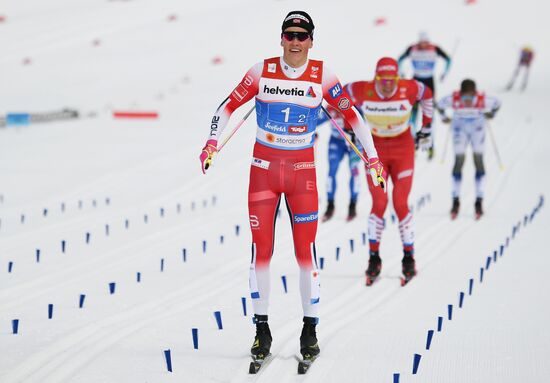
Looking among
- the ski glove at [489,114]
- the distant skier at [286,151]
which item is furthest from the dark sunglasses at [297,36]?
the ski glove at [489,114]

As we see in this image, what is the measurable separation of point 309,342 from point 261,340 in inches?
13.9

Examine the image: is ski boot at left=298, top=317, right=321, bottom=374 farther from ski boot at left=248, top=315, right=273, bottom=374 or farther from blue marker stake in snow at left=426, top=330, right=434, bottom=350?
blue marker stake in snow at left=426, top=330, right=434, bottom=350

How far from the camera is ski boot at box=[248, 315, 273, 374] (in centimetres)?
623

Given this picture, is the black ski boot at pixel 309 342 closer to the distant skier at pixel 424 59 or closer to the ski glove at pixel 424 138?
the ski glove at pixel 424 138

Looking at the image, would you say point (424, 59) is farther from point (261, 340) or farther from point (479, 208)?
point (261, 340)

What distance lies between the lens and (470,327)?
727cm

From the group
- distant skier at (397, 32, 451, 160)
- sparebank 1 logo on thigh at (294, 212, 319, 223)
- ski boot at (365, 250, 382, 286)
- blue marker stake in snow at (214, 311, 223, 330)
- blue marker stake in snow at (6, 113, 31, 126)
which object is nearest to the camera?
sparebank 1 logo on thigh at (294, 212, 319, 223)

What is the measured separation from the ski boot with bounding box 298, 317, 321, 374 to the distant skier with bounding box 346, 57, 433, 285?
280 centimetres

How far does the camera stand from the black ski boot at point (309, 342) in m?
6.29

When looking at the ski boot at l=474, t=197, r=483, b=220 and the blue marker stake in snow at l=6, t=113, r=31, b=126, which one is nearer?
the ski boot at l=474, t=197, r=483, b=220

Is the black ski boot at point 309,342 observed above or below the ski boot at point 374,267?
below

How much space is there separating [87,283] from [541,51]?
25.3 meters

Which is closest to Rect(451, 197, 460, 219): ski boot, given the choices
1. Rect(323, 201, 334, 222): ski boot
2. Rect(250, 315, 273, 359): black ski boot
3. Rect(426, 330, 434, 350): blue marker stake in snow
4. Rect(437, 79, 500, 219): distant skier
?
Rect(437, 79, 500, 219): distant skier

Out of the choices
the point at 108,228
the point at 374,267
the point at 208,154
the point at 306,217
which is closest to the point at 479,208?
the point at 374,267
